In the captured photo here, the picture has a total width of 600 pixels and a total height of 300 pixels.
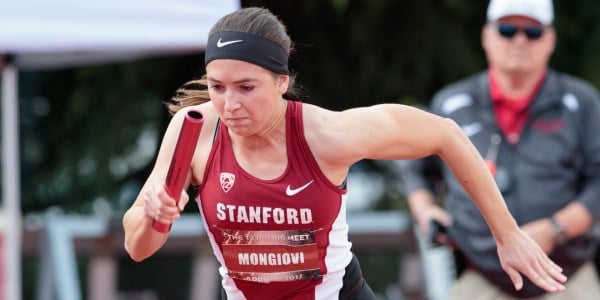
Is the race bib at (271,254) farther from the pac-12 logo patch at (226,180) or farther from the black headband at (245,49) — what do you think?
the black headband at (245,49)

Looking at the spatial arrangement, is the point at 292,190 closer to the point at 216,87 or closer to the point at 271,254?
the point at 271,254

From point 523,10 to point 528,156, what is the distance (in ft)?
2.28

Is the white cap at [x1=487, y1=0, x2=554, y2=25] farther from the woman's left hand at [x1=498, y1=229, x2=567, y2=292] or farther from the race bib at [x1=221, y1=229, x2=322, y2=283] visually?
the race bib at [x1=221, y1=229, x2=322, y2=283]

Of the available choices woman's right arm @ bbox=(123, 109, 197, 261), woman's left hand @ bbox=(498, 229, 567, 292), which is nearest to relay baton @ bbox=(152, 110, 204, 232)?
woman's right arm @ bbox=(123, 109, 197, 261)

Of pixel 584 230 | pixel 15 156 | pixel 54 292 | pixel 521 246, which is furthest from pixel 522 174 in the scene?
pixel 54 292

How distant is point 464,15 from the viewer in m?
8.36

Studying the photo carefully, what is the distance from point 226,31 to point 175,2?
1.73 meters

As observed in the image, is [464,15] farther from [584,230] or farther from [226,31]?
[226,31]

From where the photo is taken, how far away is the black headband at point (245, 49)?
411 cm

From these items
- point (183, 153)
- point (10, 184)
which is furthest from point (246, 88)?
point (10, 184)

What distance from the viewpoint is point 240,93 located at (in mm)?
4098

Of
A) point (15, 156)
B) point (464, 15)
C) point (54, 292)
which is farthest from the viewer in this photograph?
point (464, 15)

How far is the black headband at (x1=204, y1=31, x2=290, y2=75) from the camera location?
4113 mm

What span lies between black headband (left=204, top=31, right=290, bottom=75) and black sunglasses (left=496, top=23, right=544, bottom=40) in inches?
74.1
